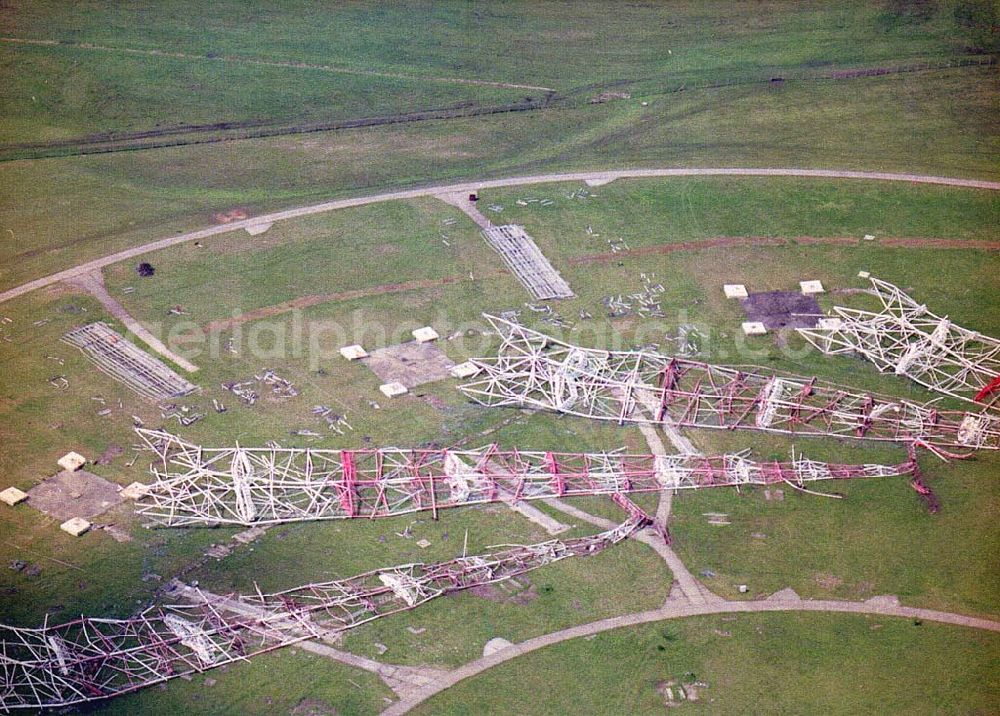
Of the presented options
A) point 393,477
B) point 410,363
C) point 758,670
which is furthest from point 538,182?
point 758,670

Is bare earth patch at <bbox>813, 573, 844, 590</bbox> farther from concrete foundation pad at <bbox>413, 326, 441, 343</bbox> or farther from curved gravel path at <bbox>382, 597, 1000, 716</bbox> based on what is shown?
concrete foundation pad at <bbox>413, 326, 441, 343</bbox>

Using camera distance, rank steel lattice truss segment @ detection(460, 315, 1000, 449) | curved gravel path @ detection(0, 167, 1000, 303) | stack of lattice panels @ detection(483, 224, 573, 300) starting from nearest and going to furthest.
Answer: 1. steel lattice truss segment @ detection(460, 315, 1000, 449)
2. stack of lattice panels @ detection(483, 224, 573, 300)
3. curved gravel path @ detection(0, 167, 1000, 303)

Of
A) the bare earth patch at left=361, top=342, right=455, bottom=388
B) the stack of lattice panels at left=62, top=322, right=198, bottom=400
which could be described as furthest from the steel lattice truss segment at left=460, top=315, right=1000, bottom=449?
the stack of lattice panels at left=62, top=322, right=198, bottom=400

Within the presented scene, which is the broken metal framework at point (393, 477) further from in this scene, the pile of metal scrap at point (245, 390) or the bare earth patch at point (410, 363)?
the bare earth patch at point (410, 363)

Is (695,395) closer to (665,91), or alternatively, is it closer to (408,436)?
(408,436)

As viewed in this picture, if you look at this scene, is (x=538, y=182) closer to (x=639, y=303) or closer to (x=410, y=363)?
(x=639, y=303)

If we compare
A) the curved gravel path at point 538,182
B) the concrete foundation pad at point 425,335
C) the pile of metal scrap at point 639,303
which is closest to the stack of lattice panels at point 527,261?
the pile of metal scrap at point 639,303
